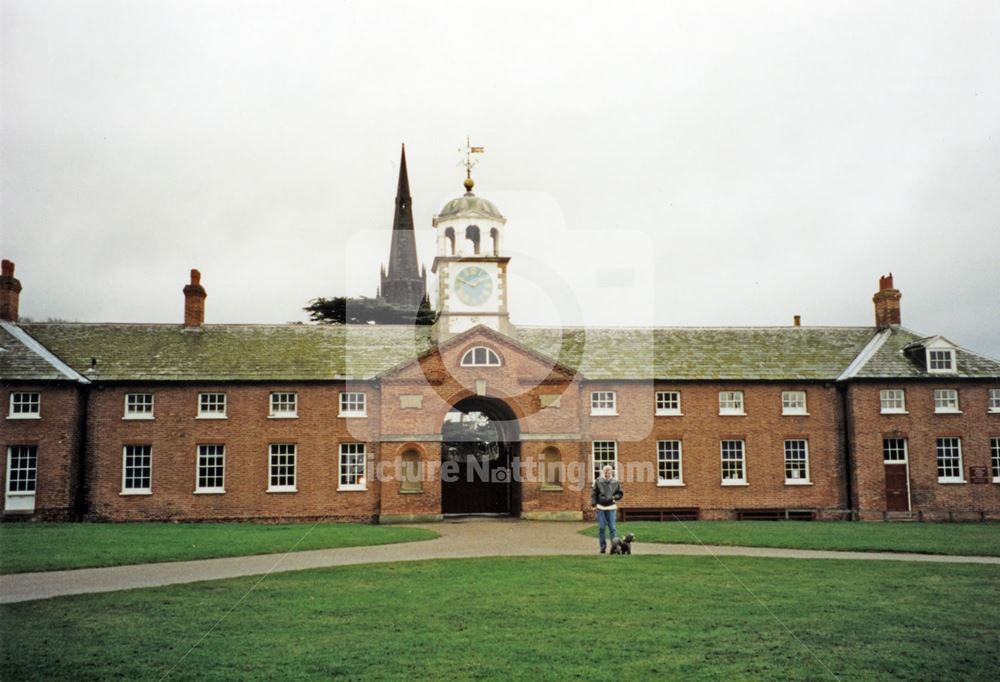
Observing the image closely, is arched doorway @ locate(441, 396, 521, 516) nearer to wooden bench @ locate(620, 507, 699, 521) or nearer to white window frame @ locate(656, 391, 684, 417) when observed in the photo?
wooden bench @ locate(620, 507, 699, 521)

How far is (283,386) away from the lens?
33.6 m

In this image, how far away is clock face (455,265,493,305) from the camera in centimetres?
3597

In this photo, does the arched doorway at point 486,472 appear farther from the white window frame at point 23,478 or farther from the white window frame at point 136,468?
the white window frame at point 23,478

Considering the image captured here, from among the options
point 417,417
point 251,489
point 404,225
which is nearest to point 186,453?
point 251,489

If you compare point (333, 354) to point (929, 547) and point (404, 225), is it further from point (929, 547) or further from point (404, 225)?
point (404, 225)

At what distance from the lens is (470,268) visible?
118 ft

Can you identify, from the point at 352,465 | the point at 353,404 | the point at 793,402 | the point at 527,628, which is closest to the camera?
the point at 527,628

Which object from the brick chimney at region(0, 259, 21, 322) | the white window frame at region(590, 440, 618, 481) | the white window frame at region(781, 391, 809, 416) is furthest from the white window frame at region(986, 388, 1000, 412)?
the brick chimney at region(0, 259, 21, 322)

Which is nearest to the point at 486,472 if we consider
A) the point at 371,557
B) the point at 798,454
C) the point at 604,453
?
the point at 604,453

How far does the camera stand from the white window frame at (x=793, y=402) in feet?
116

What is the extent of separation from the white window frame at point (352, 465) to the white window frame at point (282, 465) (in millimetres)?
1787

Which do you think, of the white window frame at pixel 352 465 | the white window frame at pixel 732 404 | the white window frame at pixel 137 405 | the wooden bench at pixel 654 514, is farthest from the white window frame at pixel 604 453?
the white window frame at pixel 137 405

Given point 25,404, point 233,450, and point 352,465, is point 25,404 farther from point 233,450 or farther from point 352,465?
point 352,465

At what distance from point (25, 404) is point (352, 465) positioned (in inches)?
514
